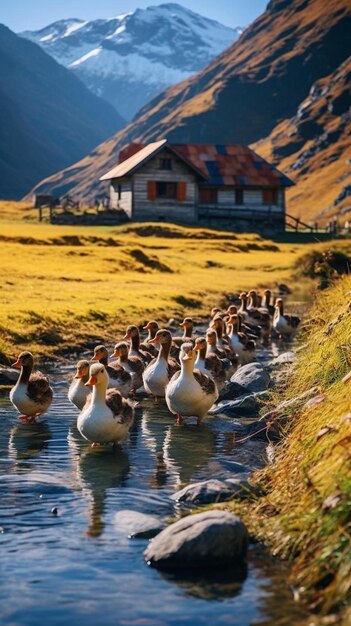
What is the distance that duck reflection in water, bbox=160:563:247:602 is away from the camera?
29.6 feet

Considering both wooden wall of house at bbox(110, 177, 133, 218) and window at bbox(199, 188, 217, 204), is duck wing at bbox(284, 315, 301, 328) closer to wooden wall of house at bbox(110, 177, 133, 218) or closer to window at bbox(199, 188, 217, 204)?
wooden wall of house at bbox(110, 177, 133, 218)

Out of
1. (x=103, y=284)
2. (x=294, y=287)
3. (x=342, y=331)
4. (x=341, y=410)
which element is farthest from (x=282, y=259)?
(x=341, y=410)

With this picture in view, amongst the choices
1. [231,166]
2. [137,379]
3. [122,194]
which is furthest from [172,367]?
[231,166]

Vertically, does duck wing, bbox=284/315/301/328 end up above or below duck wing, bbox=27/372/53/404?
below

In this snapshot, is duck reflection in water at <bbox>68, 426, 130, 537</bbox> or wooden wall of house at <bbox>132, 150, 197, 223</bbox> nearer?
duck reflection in water at <bbox>68, 426, 130, 537</bbox>

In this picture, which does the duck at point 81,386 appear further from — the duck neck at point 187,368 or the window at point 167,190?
the window at point 167,190

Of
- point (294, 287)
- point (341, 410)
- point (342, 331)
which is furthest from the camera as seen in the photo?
point (294, 287)

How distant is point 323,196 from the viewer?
17975cm

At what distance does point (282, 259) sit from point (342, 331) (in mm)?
44469

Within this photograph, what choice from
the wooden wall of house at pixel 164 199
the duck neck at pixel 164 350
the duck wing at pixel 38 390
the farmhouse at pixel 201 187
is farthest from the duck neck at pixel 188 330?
the wooden wall of house at pixel 164 199

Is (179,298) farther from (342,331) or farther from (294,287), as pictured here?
(342,331)

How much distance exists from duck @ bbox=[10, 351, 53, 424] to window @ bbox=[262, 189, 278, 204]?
7427 centimetres

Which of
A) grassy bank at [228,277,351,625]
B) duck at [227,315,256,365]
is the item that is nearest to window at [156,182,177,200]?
duck at [227,315,256,365]

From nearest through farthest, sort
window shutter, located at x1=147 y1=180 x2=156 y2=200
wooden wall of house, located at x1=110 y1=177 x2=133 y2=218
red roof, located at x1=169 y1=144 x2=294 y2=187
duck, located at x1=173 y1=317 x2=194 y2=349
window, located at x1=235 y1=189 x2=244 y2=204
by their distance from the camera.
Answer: duck, located at x1=173 y1=317 x2=194 y2=349, window shutter, located at x1=147 y1=180 x2=156 y2=200, wooden wall of house, located at x1=110 y1=177 x2=133 y2=218, red roof, located at x1=169 y1=144 x2=294 y2=187, window, located at x1=235 y1=189 x2=244 y2=204
